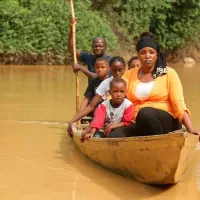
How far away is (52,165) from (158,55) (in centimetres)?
160

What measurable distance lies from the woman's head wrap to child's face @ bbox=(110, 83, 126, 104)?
326mm

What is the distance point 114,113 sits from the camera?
5.01m

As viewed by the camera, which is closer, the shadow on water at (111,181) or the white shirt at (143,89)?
the shadow on water at (111,181)

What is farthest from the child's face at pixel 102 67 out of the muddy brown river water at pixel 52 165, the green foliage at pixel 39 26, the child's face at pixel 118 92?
the green foliage at pixel 39 26

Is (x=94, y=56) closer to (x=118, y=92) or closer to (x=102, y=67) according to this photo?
(x=102, y=67)

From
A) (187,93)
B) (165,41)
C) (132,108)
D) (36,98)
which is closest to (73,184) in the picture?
(132,108)

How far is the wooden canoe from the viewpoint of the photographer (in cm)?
404

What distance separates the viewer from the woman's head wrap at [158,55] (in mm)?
4685

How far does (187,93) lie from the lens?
11070mm

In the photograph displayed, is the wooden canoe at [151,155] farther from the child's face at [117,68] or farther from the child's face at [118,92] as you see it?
the child's face at [117,68]

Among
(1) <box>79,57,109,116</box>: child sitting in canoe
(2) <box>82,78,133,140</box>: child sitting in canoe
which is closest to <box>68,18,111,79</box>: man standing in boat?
(1) <box>79,57,109,116</box>: child sitting in canoe

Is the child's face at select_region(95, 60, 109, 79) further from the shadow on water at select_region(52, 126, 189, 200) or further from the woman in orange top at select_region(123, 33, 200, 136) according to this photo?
the woman in orange top at select_region(123, 33, 200, 136)

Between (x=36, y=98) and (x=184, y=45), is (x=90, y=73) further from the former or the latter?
(x=184, y=45)

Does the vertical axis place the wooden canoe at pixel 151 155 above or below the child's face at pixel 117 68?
below
